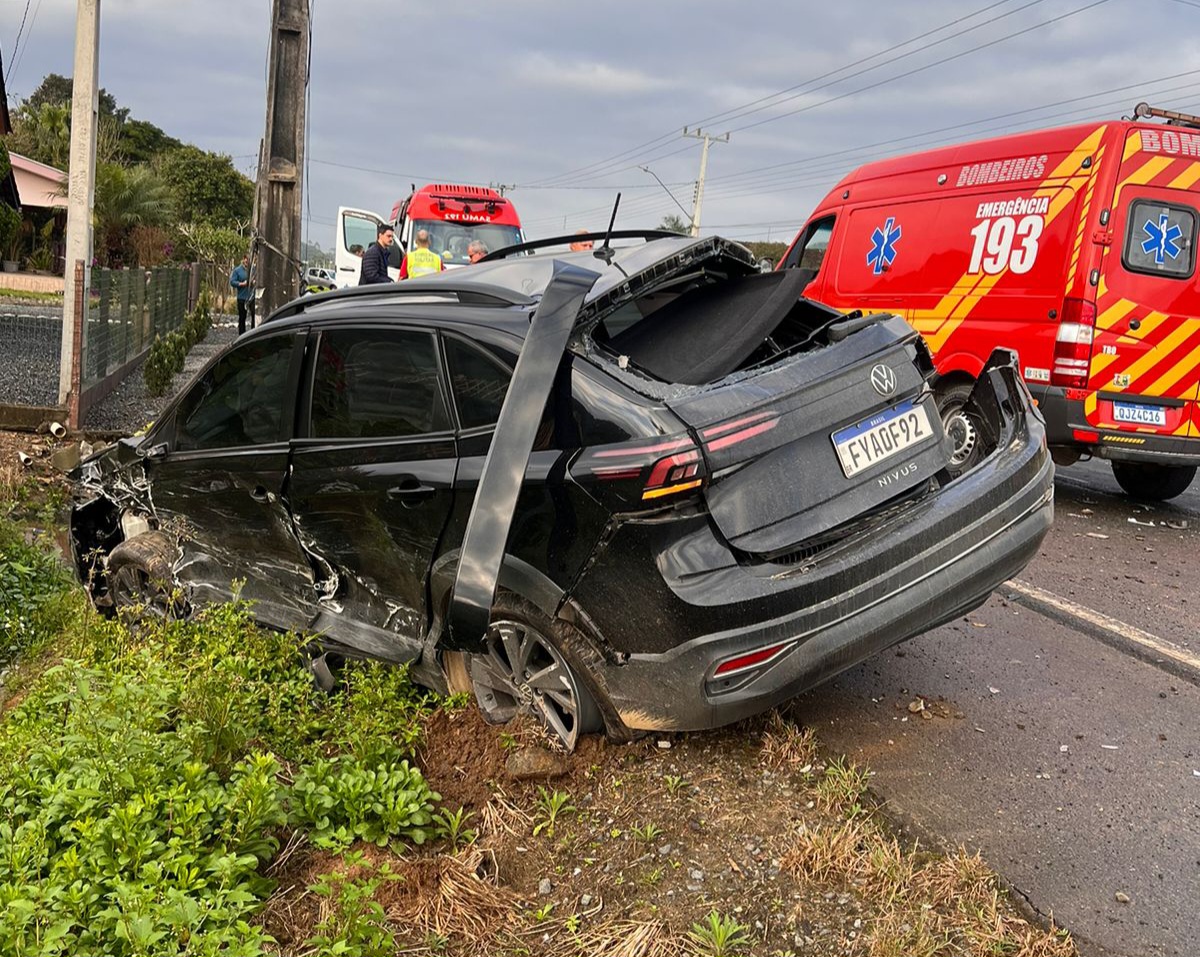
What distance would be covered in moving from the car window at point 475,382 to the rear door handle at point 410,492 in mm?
250

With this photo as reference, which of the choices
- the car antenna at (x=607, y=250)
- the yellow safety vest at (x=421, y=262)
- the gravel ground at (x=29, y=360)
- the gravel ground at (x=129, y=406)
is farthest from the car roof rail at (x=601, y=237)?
the yellow safety vest at (x=421, y=262)

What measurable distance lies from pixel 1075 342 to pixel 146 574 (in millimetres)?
5917

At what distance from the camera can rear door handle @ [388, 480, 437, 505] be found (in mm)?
3361

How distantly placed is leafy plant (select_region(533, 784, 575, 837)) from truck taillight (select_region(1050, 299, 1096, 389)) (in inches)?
205

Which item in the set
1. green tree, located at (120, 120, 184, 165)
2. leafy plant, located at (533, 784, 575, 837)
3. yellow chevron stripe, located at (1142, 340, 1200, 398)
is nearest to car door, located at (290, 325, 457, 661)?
leafy plant, located at (533, 784, 575, 837)

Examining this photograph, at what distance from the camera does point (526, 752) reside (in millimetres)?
3340

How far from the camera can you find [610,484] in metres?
2.86

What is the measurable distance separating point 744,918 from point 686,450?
49.1 inches

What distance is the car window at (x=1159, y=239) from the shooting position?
22.3 feet

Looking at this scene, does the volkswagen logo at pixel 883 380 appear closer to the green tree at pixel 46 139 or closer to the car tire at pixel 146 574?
the car tire at pixel 146 574

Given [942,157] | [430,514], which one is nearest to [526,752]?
[430,514]

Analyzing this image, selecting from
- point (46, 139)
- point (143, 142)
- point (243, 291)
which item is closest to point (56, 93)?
point (143, 142)

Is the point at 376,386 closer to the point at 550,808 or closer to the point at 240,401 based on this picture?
the point at 240,401

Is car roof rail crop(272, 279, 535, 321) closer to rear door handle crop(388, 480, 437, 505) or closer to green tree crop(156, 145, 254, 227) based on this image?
rear door handle crop(388, 480, 437, 505)
